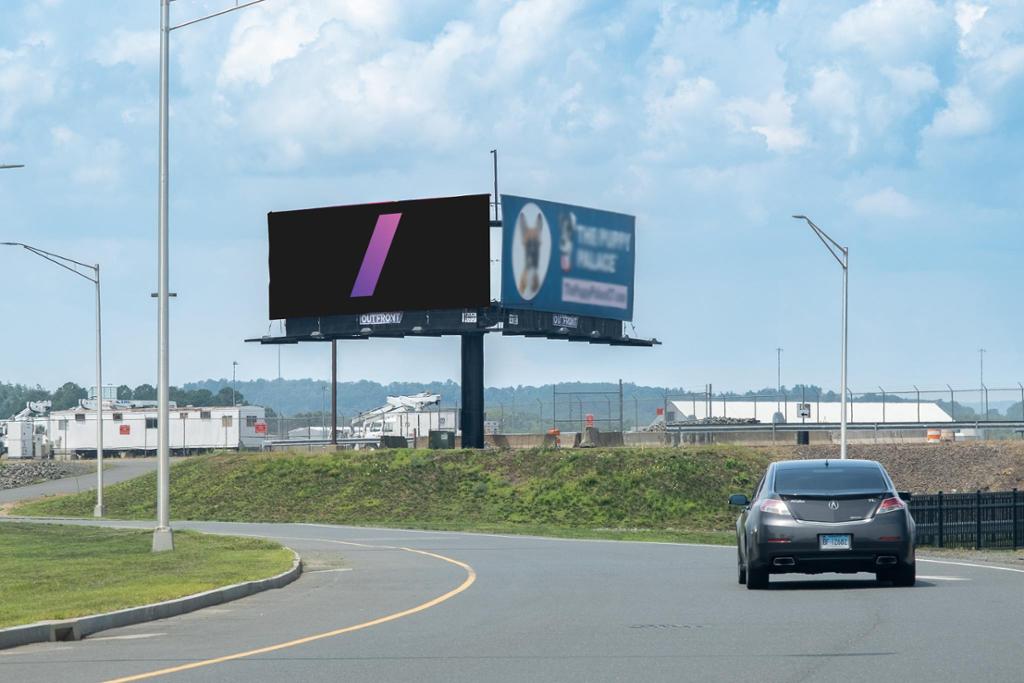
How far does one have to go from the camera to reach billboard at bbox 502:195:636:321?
65188 millimetres

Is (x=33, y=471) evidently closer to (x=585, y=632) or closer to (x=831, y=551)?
(x=831, y=551)

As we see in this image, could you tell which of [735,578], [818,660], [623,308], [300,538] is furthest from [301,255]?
[818,660]

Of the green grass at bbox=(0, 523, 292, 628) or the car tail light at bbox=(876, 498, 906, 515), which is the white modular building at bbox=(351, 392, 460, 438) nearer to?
the green grass at bbox=(0, 523, 292, 628)

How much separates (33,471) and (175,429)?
1403 centimetres

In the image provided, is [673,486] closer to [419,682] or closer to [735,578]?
[735,578]

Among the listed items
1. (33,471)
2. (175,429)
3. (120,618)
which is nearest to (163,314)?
(120,618)

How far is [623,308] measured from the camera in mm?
69688

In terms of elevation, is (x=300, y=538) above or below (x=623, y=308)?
below

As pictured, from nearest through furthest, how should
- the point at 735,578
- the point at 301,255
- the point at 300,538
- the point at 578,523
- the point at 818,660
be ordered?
the point at 818,660, the point at 735,578, the point at 300,538, the point at 578,523, the point at 301,255

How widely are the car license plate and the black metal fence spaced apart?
47.3 feet

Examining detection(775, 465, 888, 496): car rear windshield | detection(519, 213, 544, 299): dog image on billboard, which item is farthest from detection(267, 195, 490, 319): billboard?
detection(775, 465, 888, 496): car rear windshield

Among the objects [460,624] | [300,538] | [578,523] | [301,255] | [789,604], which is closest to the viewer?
[460,624]

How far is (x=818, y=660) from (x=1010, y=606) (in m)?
5.55

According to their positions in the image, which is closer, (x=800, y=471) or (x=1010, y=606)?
(x=1010, y=606)
